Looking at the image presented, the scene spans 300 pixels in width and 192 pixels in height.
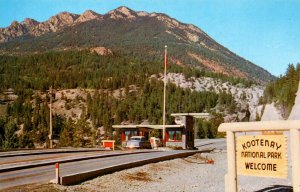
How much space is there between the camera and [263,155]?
31.9 ft

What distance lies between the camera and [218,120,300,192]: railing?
29.8ft

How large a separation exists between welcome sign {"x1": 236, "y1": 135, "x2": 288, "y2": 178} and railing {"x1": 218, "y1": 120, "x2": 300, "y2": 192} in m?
0.16

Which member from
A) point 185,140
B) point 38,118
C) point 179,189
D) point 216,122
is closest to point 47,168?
point 179,189

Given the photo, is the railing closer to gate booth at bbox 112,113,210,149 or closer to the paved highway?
the paved highway

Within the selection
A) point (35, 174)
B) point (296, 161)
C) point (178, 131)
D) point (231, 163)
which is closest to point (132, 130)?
point (178, 131)

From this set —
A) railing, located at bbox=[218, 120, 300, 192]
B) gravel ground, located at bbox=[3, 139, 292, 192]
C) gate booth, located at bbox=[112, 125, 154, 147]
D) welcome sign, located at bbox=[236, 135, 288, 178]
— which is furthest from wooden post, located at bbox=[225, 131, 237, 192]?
gate booth, located at bbox=[112, 125, 154, 147]

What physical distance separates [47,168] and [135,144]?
22942 millimetres

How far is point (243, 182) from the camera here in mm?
19766

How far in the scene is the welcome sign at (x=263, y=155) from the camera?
943 centimetres

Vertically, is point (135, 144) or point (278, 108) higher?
point (278, 108)

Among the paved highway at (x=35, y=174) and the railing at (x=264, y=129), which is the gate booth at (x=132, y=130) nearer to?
the paved highway at (x=35, y=174)

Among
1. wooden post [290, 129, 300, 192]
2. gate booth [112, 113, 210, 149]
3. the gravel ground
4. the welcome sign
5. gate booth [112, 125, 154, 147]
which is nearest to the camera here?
wooden post [290, 129, 300, 192]

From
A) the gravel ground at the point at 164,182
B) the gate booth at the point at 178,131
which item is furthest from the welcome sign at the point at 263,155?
the gate booth at the point at 178,131

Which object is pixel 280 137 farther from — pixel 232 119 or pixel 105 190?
pixel 232 119
